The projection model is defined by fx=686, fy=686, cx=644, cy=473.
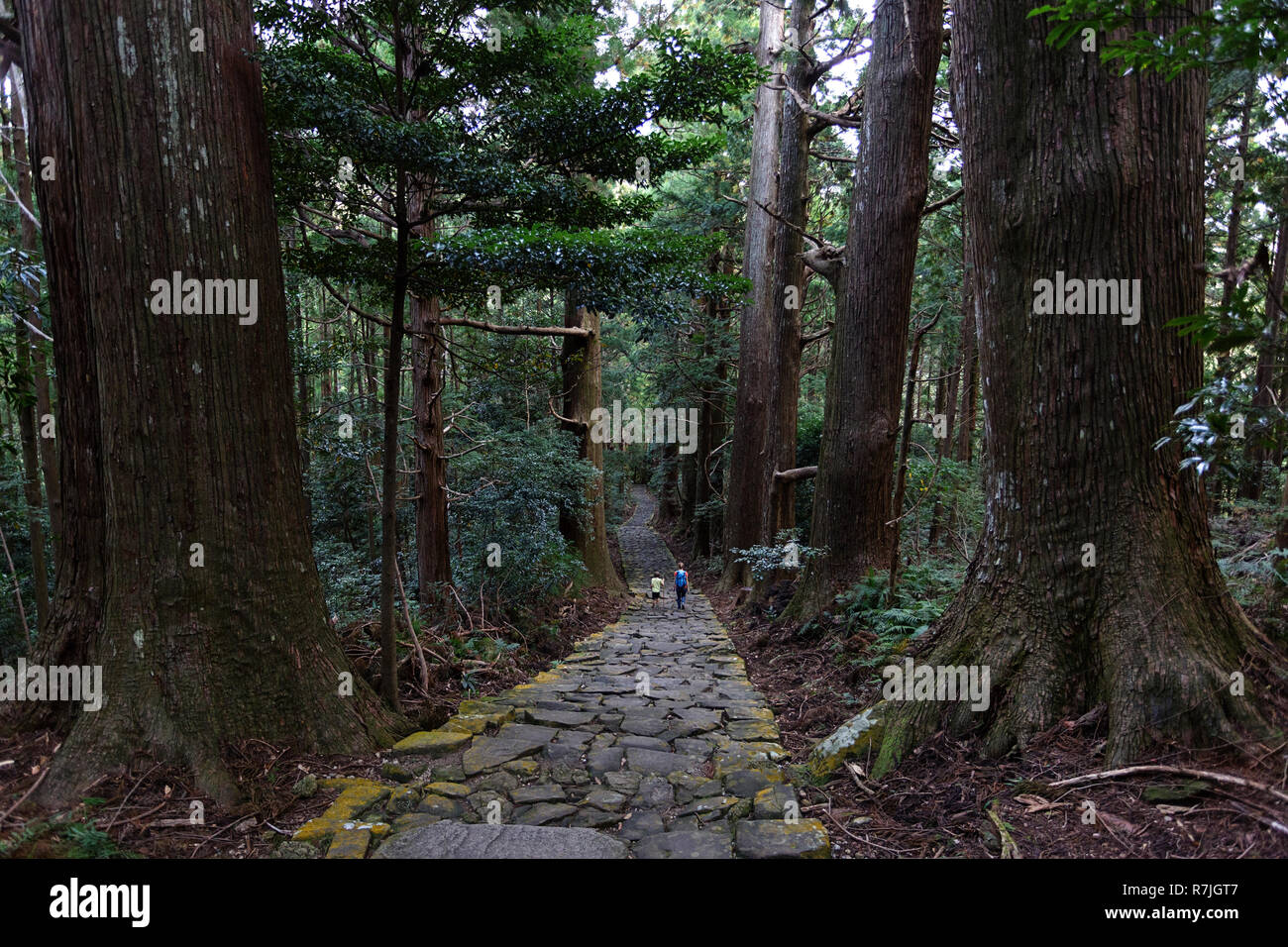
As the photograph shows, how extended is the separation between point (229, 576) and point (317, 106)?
8.62ft

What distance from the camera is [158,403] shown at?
3504mm

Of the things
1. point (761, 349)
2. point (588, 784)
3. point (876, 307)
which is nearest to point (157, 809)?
point (588, 784)

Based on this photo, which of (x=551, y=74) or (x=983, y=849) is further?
(x=551, y=74)

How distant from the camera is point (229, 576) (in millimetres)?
3605

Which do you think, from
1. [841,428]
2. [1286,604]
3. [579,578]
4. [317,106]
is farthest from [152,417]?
[579,578]

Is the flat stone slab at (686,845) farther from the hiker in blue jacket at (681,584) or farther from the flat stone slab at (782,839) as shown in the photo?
the hiker in blue jacket at (681,584)

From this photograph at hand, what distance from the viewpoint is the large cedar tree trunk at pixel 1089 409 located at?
3.28 metres

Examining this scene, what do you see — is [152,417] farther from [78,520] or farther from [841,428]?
[841,428]

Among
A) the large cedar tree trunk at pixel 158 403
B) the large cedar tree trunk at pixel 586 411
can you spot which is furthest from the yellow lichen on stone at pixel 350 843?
the large cedar tree trunk at pixel 586 411

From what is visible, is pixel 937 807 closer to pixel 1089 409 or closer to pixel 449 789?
pixel 1089 409

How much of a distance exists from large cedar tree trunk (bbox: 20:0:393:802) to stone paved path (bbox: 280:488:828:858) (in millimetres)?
703

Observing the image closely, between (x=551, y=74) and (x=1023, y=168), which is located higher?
(x=551, y=74)

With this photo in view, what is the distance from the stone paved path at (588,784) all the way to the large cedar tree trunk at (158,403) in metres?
0.70

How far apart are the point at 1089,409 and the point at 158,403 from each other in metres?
4.74
